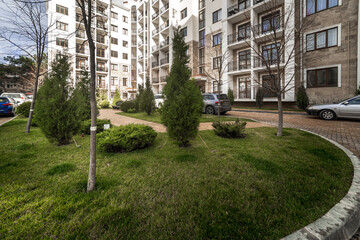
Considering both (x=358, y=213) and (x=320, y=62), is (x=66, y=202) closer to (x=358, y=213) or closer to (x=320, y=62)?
(x=358, y=213)

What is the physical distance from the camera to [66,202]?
211 cm

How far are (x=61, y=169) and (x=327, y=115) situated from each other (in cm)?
1276

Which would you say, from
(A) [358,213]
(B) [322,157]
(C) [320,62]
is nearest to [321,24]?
(C) [320,62]

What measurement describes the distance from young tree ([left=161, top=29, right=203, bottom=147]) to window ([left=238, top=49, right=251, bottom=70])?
60.8 feet

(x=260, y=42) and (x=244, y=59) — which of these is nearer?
(x=260, y=42)

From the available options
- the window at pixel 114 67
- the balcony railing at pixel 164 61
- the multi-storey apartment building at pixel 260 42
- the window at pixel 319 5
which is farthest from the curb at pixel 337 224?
the window at pixel 114 67

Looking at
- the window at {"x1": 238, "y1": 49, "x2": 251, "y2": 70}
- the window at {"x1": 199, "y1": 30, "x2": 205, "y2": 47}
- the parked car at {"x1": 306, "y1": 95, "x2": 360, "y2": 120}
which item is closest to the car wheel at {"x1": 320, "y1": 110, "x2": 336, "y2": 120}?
the parked car at {"x1": 306, "y1": 95, "x2": 360, "y2": 120}

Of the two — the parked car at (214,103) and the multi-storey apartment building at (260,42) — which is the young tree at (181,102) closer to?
the multi-storey apartment building at (260,42)

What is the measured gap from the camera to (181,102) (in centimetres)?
403

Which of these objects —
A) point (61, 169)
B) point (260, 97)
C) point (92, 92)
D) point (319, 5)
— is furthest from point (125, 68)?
point (92, 92)

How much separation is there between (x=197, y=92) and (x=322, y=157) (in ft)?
10.6

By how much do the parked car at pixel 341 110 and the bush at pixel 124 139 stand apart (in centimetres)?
1068

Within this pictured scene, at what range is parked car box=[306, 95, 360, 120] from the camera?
28.5ft

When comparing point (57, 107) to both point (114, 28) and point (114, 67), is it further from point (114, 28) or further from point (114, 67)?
point (114, 28)
